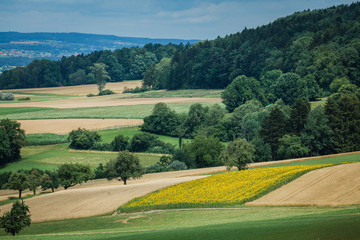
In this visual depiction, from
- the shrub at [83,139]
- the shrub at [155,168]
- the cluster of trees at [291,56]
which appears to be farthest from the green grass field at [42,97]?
the shrub at [155,168]

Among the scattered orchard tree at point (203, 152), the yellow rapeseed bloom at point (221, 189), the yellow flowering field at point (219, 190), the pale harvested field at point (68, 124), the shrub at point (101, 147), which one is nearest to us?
the yellow flowering field at point (219, 190)

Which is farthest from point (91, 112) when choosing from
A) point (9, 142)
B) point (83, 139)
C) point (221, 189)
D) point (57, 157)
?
point (221, 189)

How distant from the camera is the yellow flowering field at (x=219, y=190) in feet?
138

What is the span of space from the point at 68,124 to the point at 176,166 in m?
43.2

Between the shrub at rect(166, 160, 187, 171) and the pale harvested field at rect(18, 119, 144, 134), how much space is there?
109 feet

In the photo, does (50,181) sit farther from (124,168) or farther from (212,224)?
(212,224)

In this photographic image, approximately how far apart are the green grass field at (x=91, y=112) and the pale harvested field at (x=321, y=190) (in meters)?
81.5

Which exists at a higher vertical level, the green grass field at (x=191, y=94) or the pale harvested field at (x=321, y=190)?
the green grass field at (x=191, y=94)

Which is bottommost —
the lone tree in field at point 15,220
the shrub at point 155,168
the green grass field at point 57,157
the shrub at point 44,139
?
the shrub at point 155,168

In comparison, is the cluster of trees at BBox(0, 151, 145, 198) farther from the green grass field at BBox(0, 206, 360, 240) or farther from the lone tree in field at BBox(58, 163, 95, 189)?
the green grass field at BBox(0, 206, 360, 240)

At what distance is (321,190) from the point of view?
38.8 metres

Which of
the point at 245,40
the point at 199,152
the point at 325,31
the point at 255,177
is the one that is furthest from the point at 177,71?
the point at 255,177

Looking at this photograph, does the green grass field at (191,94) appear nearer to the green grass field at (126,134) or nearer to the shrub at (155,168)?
the green grass field at (126,134)

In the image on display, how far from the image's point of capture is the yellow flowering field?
4200 centimetres
